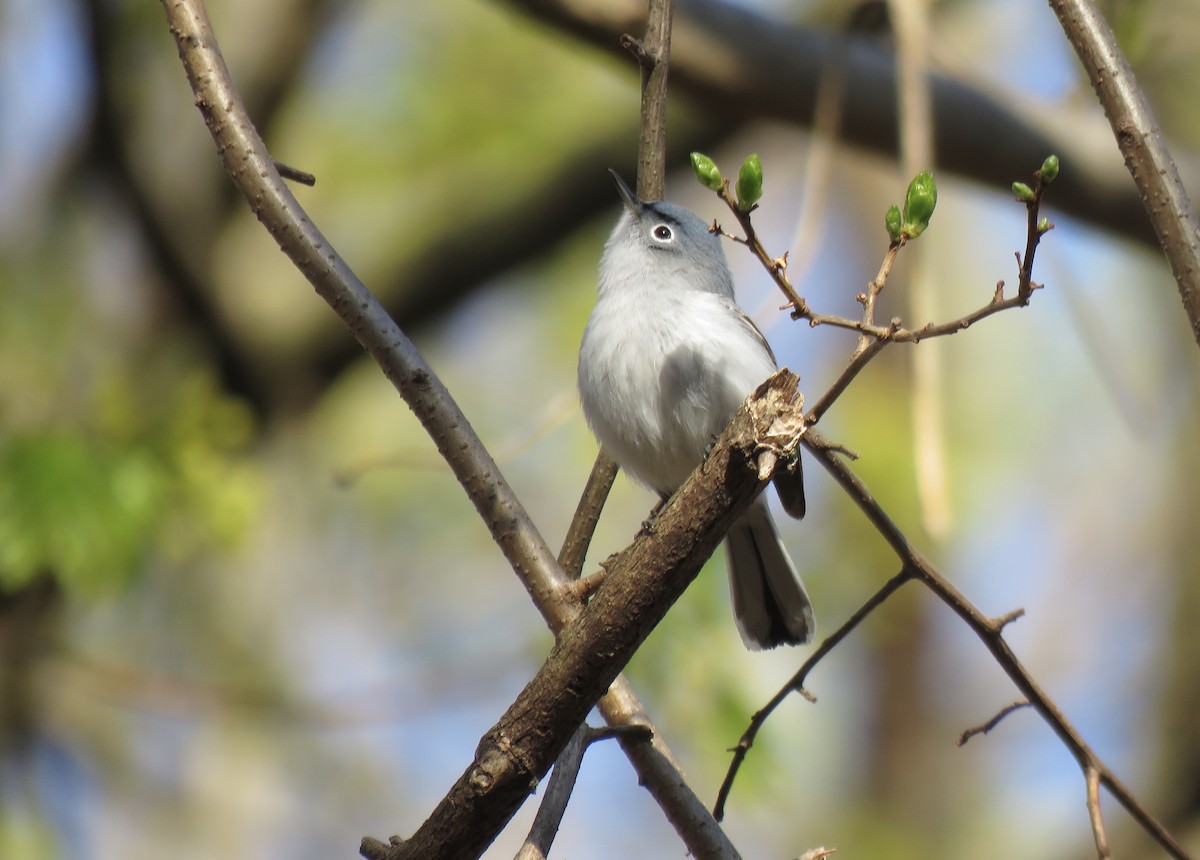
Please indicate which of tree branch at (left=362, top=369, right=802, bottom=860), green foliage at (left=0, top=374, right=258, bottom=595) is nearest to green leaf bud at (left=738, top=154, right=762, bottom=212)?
tree branch at (left=362, top=369, right=802, bottom=860)

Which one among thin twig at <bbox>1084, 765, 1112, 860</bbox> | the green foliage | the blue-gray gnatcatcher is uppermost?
the green foliage

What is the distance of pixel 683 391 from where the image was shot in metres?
3.11

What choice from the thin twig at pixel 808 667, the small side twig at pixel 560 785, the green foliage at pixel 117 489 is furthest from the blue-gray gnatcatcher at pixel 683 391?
the green foliage at pixel 117 489

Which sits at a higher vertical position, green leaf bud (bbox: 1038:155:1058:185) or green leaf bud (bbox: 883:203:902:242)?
green leaf bud (bbox: 883:203:902:242)

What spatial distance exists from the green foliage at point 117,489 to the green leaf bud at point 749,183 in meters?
3.75

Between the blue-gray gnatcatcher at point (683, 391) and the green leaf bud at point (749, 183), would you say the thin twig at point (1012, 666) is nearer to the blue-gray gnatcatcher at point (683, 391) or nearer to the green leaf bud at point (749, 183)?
the green leaf bud at point (749, 183)

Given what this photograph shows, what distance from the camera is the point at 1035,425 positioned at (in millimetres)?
11406

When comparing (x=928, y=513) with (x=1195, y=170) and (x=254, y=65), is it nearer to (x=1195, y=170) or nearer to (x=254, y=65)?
(x=1195, y=170)

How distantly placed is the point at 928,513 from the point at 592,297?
20.0 feet

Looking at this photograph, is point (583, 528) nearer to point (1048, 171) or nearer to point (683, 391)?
point (683, 391)

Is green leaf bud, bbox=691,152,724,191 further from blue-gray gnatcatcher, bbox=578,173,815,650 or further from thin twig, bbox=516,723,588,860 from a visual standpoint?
blue-gray gnatcatcher, bbox=578,173,815,650

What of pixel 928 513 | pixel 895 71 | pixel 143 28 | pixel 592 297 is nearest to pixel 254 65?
pixel 143 28

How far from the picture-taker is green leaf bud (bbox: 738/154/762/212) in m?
1.82

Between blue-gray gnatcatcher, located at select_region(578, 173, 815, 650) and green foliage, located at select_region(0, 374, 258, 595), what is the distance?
2364mm
